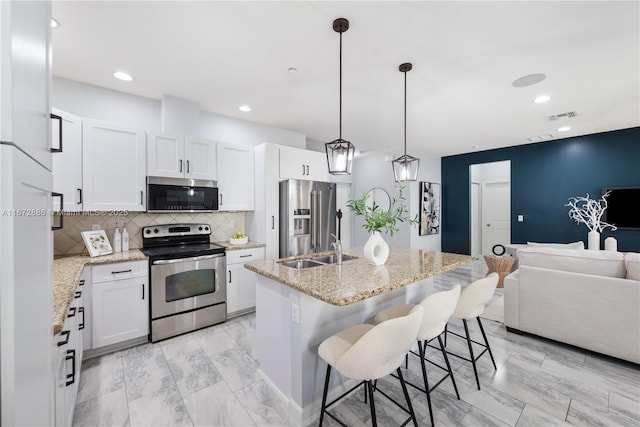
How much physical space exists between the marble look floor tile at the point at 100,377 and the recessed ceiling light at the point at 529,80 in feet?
15.3

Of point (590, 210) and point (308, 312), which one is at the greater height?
point (590, 210)

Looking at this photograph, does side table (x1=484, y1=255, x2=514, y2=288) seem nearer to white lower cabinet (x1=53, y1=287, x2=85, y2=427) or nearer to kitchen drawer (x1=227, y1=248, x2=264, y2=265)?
kitchen drawer (x1=227, y1=248, x2=264, y2=265)

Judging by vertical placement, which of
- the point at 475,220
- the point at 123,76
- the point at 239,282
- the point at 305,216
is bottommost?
the point at 239,282

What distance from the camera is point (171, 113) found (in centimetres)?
323

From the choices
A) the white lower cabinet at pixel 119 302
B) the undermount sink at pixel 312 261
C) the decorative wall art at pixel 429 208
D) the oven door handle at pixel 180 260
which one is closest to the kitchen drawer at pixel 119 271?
the white lower cabinet at pixel 119 302

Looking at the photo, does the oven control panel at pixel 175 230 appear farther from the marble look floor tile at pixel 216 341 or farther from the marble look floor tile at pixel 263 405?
the marble look floor tile at pixel 263 405

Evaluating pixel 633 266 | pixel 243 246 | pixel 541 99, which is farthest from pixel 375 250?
pixel 541 99

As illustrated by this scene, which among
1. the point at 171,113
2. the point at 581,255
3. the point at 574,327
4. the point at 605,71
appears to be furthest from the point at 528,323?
the point at 171,113

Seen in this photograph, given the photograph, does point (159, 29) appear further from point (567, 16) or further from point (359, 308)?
point (567, 16)

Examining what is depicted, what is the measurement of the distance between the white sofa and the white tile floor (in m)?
0.20

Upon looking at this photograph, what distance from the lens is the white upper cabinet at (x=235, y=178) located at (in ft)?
11.5

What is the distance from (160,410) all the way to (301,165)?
3140 mm

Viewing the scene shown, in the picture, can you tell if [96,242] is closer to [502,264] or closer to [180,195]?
[180,195]

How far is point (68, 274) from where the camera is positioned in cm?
200
